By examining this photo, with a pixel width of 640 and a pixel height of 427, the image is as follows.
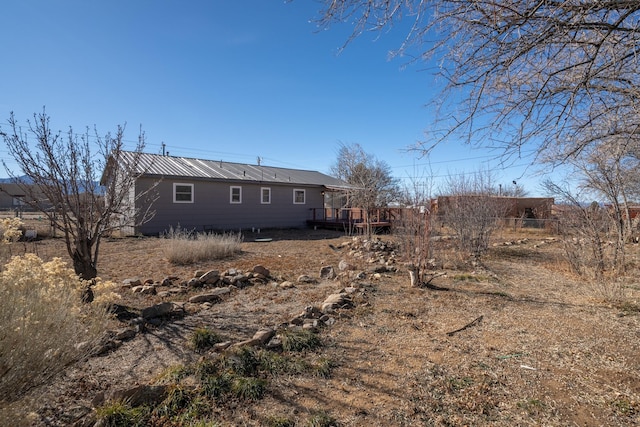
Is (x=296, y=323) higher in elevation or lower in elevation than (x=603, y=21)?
lower

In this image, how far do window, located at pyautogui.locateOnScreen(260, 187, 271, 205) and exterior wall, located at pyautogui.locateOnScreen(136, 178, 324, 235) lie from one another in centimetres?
13

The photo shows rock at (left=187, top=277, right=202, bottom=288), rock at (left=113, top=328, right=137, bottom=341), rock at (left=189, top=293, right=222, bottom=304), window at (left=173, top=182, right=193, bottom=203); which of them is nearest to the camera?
rock at (left=113, top=328, right=137, bottom=341)

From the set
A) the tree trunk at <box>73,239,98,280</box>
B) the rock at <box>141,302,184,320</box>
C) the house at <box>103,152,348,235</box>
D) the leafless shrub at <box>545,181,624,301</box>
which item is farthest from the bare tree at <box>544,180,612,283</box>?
the house at <box>103,152,348,235</box>

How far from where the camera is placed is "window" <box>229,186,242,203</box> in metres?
16.3

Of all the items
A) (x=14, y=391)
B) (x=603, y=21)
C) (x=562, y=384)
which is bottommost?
(x=562, y=384)

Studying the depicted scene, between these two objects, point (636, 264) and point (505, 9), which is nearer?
point (505, 9)

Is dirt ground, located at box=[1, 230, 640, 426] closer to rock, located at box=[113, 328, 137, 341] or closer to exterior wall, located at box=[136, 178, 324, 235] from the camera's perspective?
rock, located at box=[113, 328, 137, 341]

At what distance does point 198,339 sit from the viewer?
3443 millimetres

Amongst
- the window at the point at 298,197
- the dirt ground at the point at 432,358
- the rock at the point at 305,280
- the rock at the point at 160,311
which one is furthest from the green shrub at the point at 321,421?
the window at the point at 298,197

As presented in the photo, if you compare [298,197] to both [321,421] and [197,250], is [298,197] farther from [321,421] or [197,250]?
[321,421]

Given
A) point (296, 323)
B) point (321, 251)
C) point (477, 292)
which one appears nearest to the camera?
point (296, 323)

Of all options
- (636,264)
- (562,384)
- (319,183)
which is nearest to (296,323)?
(562,384)

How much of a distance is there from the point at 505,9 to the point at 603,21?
805mm

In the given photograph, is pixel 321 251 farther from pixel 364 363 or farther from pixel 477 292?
pixel 364 363
